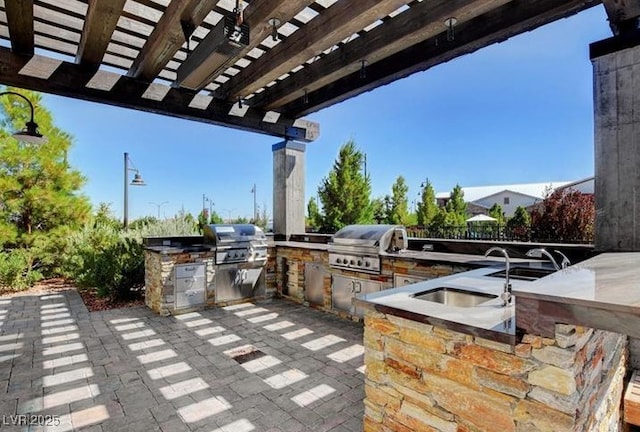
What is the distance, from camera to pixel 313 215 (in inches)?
540

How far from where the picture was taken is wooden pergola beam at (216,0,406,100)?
2916mm

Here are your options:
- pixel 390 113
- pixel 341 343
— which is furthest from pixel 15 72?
pixel 390 113

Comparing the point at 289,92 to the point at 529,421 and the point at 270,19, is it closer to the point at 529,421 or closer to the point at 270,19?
the point at 270,19

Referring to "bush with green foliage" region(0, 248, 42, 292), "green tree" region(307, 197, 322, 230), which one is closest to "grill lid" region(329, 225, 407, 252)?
"bush with green foliage" region(0, 248, 42, 292)

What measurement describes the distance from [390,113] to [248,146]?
8893 millimetres

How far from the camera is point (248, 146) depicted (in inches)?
750

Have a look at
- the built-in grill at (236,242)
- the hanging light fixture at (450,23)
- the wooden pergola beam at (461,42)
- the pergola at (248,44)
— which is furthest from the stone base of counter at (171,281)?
the hanging light fixture at (450,23)

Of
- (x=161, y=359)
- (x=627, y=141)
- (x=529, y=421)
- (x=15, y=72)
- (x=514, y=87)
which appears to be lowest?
(x=161, y=359)

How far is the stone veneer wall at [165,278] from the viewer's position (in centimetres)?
486

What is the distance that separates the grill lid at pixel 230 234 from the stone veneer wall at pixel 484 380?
12.8 feet

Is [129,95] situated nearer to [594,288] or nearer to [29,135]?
[29,135]

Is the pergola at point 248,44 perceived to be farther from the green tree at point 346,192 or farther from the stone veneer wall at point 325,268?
the green tree at point 346,192

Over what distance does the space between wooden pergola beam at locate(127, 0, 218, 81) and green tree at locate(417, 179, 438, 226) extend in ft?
44.8

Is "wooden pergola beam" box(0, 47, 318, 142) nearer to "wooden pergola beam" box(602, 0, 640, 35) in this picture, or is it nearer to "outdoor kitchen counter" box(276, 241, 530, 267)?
"outdoor kitchen counter" box(276, 241, 530, 267)
